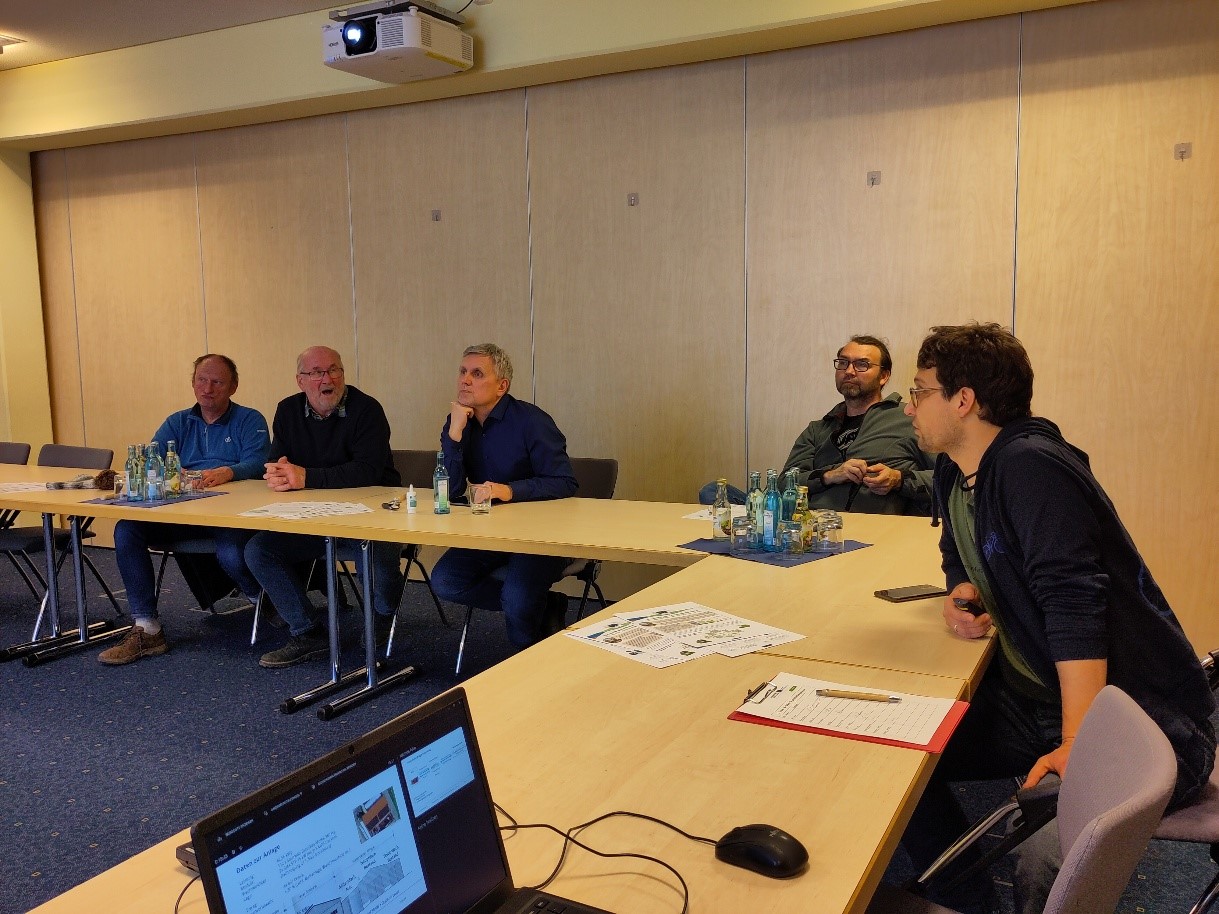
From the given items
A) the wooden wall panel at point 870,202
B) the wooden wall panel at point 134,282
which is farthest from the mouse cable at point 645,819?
the wooden wall panel at point 134,282

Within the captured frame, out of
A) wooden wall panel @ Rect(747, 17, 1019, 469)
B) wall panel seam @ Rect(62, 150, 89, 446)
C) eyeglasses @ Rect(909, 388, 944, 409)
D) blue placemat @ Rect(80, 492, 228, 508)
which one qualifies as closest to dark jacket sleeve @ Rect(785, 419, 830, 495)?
wooden wall panel @ Rect(747, 17, 1019, 469)

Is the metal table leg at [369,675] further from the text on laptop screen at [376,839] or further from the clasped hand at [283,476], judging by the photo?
the text on laptop screen at [376,839]

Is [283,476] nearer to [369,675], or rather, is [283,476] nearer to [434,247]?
[369,675]

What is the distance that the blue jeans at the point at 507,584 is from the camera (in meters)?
3.92

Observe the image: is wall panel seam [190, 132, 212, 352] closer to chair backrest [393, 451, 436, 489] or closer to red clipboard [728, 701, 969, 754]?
chair backrest [393, 451, 436, 489]

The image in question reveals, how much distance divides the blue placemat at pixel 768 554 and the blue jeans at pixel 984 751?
0.78 meters

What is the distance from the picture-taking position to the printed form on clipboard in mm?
1630

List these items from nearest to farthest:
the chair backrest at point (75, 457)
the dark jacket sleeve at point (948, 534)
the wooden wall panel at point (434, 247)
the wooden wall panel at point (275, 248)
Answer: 1. the dark jacket sleeve at point (948, 534)
2. the chair backrest at point (75, 457)
3. the wooden wall panel at point (434, 247)
4. the wooden wall panel at point (275, 248)

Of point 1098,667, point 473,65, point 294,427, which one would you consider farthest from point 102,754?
point 473,65

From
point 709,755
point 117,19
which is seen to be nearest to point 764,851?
point 709,755

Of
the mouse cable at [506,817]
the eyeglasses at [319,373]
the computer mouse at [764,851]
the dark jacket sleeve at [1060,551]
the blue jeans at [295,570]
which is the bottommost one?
the blue jeans at [295,570]

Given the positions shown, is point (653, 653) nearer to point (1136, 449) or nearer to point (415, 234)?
point (1136, 449)

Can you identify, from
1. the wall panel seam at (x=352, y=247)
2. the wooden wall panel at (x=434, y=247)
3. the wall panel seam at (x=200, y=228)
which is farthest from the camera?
the wall panel seam at (x=200, y=228)

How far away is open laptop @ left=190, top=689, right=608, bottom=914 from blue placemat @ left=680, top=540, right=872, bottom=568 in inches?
71.2
